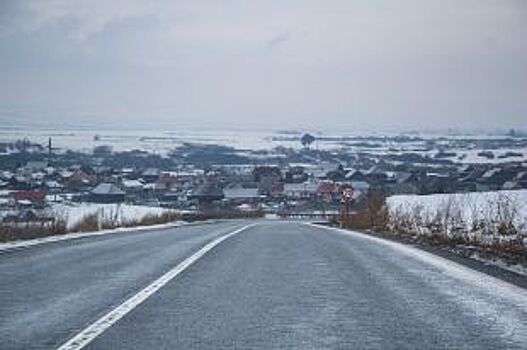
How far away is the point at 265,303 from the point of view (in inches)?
394

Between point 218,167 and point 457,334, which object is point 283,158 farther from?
point 457,334

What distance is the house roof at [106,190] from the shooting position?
79.8 metres

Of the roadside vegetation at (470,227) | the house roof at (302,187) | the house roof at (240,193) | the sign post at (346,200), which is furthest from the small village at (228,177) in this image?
the roadside vegetation at (470,227)

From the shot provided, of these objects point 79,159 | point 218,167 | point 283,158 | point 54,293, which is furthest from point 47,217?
point 283,158

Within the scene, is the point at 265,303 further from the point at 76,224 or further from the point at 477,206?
the point at 76,224

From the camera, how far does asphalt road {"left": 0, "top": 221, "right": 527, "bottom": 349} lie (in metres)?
7.77

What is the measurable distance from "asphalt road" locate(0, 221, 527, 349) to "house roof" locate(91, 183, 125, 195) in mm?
63940

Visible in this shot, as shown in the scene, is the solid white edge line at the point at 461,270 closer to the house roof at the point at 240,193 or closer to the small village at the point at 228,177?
the small village at the point at 228,177

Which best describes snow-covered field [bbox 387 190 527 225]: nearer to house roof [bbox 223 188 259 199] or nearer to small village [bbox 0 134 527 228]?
small village [bbox 0 134 527 228]

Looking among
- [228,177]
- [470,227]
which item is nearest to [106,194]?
[228,177]

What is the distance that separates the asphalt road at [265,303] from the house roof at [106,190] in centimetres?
6394

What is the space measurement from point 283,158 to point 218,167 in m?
20.2

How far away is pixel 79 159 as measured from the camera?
11088cm

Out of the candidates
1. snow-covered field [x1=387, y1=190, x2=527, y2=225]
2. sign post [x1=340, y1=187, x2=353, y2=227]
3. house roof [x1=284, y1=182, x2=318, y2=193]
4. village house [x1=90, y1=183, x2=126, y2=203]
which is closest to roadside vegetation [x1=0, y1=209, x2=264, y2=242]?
sign post [x1=340, y1=187, x2=353, y2=227]
